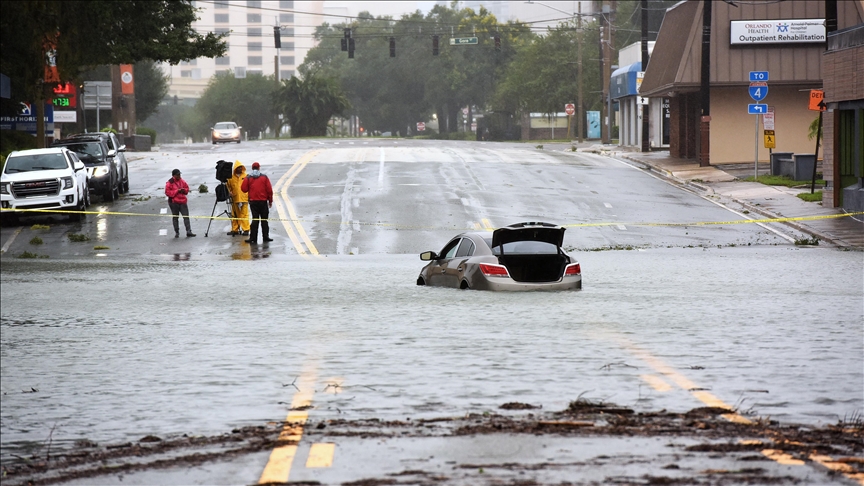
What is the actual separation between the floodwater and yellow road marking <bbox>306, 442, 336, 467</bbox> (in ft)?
3.70

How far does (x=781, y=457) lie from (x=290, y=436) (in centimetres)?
339

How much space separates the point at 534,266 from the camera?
18.0m

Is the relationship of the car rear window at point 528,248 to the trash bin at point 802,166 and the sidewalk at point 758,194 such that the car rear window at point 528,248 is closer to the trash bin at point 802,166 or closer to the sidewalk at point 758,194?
the sidewalk at point 758,194

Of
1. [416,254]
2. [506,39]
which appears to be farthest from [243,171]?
[506,39]

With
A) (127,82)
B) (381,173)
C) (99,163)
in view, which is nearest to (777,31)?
(381,173)

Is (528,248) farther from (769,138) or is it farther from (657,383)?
(769,138)

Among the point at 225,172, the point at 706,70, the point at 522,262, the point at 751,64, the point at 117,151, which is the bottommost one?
the point at 522,262

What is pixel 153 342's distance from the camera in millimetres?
14219

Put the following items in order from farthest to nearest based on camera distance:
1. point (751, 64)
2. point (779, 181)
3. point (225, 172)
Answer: point (751, 64) < point (779, 181) < point (225, 172)

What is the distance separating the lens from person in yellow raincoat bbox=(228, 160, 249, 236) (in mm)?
32000

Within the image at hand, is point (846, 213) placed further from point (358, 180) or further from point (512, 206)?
point (358, 180)

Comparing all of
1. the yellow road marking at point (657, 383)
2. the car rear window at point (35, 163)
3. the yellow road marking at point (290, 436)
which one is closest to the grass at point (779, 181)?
the car rear window at point (35, 163)

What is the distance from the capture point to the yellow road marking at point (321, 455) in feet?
25.6

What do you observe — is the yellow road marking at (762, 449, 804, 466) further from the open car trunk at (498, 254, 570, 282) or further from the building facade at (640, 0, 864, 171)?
the building facade at (640, 0, 864, 171)
